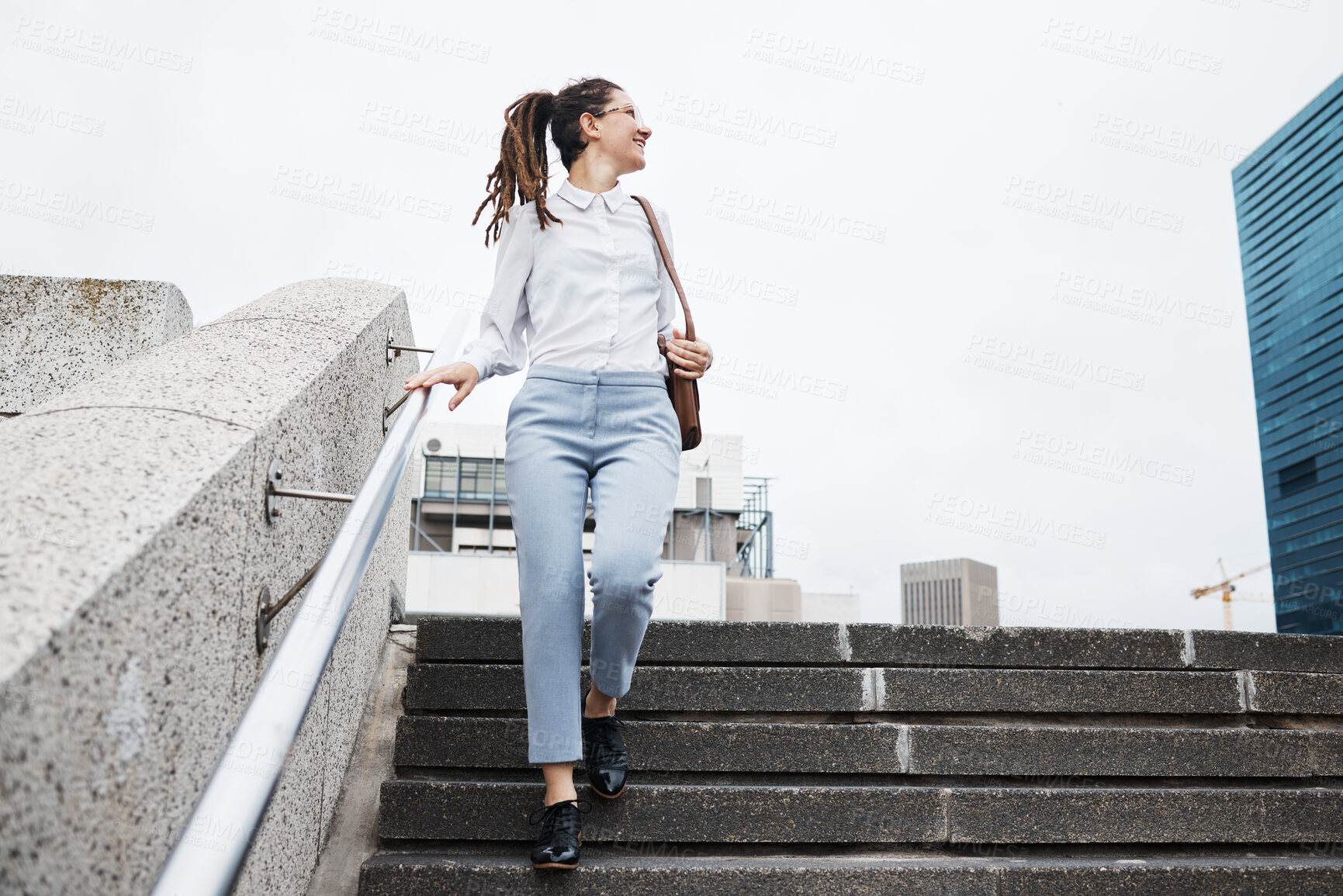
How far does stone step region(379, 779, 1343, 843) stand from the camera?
2127 millimetres

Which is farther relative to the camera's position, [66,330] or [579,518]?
[66,330]

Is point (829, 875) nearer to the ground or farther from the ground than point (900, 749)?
nearer to the ground

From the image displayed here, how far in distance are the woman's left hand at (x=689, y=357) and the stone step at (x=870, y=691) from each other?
34.3 inches

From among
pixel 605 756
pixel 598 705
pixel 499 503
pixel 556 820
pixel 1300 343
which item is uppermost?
pixel 1300 343

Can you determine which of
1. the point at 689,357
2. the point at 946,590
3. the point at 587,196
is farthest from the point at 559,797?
the point at 946,590

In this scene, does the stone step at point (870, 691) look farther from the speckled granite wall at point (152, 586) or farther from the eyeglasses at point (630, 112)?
the eyeglasses at point (630, 112)

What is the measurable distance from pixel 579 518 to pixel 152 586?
109 centimetres

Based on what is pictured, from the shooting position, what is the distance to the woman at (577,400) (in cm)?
195

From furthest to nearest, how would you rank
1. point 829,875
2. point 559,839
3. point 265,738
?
point 829,875 < point 559,839 < point 265,738

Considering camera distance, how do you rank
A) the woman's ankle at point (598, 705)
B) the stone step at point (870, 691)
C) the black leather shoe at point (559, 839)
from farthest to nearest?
the stone step at point (870, 691), the woman's ankle at point (598, 705), the black leather shoe at point (559, 839)

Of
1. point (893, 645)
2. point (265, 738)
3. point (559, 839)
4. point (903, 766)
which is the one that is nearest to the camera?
point (265, 738)

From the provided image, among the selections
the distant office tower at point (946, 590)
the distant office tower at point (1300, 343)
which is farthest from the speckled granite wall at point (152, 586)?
the distant office tower at point (946, 590)

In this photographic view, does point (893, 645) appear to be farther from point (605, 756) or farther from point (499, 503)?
point (499, 503)

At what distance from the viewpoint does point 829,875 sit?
79.0 inches
